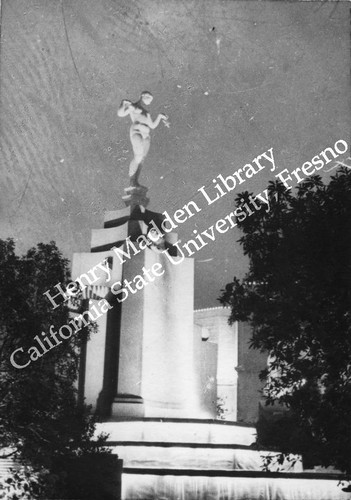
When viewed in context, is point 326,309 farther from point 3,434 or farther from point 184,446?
point 184,446

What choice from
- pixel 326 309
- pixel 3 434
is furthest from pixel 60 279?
pixel 326 309

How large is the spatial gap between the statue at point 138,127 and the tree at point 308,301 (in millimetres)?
12477

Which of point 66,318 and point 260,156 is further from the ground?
point 260,156

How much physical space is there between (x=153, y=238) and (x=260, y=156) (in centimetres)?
485

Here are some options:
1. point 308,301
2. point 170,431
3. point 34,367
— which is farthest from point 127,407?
point 308,301

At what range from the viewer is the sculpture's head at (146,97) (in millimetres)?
23547

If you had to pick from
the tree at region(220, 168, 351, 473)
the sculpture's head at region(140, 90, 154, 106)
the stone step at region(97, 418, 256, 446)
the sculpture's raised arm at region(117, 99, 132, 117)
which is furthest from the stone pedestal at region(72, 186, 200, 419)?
the tree at region(220, 168, 351, 473)

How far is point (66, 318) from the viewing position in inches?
531

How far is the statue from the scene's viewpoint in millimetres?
23828

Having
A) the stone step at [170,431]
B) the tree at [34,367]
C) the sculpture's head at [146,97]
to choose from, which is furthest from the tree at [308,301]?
the sculpture's head at [146,97]

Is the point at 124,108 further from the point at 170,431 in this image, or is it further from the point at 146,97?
the point at 170,431

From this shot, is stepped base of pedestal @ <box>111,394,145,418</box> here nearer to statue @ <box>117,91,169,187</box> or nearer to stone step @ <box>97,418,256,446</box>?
stone step @ <box>97,418,256,446</box>

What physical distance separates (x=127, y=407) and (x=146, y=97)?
1023cm

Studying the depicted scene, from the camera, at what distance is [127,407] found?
21188 millimetres
